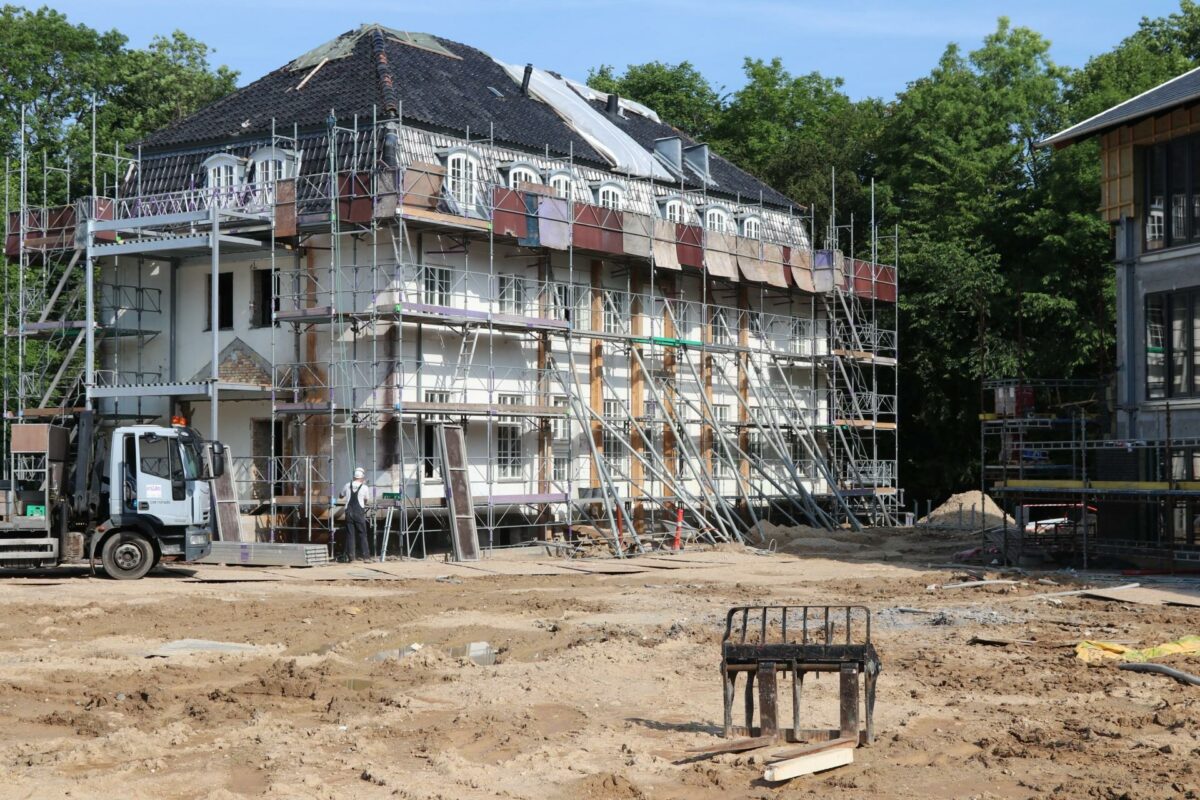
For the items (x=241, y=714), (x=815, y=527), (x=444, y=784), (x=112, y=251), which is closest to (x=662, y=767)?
(x=444, y=784)

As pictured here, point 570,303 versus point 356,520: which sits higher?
point 570,303

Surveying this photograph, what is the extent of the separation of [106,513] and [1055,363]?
28964mm

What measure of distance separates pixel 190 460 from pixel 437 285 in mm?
9539

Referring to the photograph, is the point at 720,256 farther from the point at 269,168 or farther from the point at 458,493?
the point at 269,168

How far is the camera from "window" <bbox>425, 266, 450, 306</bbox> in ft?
113

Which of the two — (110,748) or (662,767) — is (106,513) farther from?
(662,767)

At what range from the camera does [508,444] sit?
36125 mm

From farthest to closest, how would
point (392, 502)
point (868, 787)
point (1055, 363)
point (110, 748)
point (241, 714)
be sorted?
point (1055, 363), point (392, 502), point (241, 714), point (110, 748), point (868, 787)

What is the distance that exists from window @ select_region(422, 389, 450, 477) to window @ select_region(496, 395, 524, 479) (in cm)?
181

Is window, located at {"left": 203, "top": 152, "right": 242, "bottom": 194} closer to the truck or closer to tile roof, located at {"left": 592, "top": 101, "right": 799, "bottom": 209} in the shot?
the truck

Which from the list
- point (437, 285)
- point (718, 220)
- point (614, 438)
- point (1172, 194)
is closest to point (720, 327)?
point (718, 220)

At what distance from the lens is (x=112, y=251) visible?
3441cm

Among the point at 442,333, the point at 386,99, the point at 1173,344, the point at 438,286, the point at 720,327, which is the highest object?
the point at 386,99

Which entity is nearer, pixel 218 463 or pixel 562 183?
pixel 218 463
